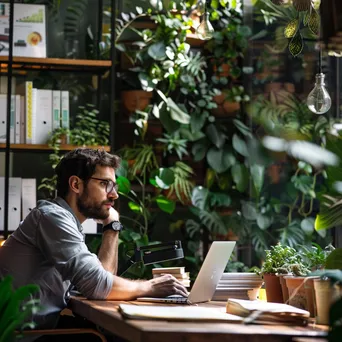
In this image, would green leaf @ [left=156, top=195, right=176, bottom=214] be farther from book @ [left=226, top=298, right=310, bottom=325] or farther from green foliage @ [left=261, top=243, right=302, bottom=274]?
book @ [left=226, top=298, right=310, bottom=325]

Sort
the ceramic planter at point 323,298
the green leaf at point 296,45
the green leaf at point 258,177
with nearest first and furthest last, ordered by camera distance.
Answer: the ceramic planter at point 323,298 < the green leaf at point 296,45 < the green leaf at point 258,177

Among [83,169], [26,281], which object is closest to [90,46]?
[83,169]

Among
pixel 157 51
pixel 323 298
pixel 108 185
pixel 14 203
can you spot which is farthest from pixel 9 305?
pixel 157 51

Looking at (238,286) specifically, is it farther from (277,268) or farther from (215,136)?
(215,136)

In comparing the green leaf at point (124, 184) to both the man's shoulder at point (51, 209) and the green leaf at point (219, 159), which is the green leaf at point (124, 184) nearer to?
the green leaf at point (219, 159)

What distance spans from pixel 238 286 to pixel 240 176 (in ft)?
8.57

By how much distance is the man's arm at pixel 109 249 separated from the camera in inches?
159

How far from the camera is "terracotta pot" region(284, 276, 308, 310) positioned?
277 cm

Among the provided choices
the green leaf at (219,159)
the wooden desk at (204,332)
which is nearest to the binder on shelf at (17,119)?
the green leaf at (219,159)

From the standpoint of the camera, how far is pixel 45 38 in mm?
5590

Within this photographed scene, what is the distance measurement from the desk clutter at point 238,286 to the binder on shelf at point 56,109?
229 cm

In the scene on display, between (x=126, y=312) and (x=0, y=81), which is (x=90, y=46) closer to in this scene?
(x=0, y=81)

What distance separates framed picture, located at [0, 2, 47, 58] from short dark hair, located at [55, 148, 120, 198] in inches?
72.8

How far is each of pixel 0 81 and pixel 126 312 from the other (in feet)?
12.1
